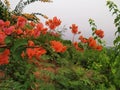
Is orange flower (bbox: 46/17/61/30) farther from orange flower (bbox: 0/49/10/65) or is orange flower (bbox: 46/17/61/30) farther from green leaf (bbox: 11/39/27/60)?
green leaf (bbox: 11/39/27/60)

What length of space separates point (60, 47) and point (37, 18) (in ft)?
28.0

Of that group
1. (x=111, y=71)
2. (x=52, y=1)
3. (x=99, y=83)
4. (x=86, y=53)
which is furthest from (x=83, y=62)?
(x=52, y=1)

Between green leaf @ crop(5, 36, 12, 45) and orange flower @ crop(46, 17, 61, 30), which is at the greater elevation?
orange flower @ crop(46, 17, 61, 30)

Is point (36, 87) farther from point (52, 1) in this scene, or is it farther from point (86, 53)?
point (52, 1)

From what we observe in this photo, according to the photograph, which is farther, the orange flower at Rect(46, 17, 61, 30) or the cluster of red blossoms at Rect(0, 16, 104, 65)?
the orange flower at Rect(46, 17, 61, 30)

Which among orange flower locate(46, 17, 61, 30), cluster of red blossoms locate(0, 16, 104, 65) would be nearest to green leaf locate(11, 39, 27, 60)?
cluster of red blossoms locate(0, 16, 104, 65)

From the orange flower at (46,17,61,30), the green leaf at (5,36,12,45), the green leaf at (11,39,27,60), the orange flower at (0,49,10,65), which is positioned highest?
the orange flower at (46,17,61,30)

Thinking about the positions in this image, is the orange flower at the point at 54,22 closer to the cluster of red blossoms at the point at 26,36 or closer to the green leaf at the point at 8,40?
the cluster of red blossoms at the point at 26,36

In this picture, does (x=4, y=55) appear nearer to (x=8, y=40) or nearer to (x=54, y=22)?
(x=8, y=40)

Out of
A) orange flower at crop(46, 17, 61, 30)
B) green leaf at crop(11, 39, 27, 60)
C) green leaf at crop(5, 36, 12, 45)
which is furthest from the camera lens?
orange flower at crop(46, 17, 61, 30)

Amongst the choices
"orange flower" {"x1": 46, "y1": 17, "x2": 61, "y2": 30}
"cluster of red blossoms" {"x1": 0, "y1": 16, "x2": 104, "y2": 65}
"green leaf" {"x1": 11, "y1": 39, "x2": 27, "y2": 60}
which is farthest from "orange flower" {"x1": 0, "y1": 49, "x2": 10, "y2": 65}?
"orange flower" {"x1": 46, "y1": 17, "x2": 61, "y2": 30}

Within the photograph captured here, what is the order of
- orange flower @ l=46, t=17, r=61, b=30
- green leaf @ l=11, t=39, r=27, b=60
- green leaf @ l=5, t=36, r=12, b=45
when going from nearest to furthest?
green leaf @ l=11, t=39, r=27, b=60 < green leaf @ l=5, t=36, r=12, b=45 < orange flower @ l=46, t=17, r=61, b=30

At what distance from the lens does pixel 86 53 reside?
26.1 ft

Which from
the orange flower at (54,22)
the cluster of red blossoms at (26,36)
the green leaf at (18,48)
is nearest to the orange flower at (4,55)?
the cluster of red blossoms at (26,36)
